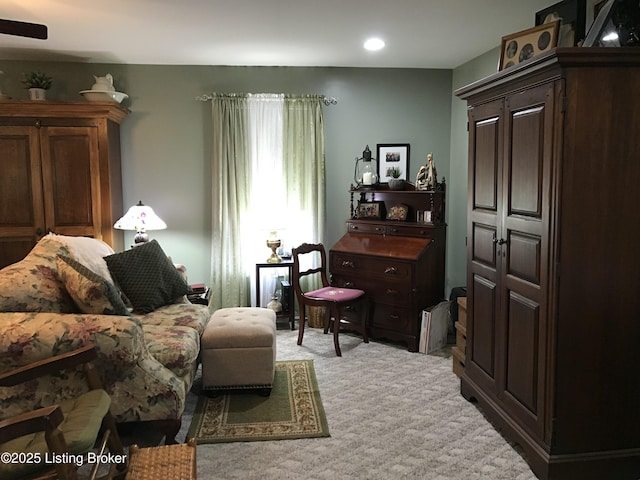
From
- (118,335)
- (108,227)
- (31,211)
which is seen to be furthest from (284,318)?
(118,335)

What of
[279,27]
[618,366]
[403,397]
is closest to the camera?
[618,366]

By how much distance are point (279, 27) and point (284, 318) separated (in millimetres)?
2647

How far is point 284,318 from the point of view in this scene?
5.14 m

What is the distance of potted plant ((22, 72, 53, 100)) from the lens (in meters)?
4.54

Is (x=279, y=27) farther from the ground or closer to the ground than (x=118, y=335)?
farther from the ground

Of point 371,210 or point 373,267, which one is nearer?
point 373,267

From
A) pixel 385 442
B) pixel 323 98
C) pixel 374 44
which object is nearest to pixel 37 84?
pixel 323 98

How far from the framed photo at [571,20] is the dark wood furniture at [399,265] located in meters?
1.63

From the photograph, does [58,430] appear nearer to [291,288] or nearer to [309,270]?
[309,270]

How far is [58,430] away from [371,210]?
3550 mm

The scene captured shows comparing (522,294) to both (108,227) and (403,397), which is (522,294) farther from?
(108,227)

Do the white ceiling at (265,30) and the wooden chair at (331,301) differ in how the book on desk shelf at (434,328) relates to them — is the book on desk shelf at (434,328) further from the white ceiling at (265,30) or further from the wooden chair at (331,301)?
the white ceiling at (265,30)

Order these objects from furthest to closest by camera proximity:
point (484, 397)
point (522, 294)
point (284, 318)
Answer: point (284, 318)
point (484, 397)
point (522, 294)

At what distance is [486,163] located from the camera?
2986 millimetres
